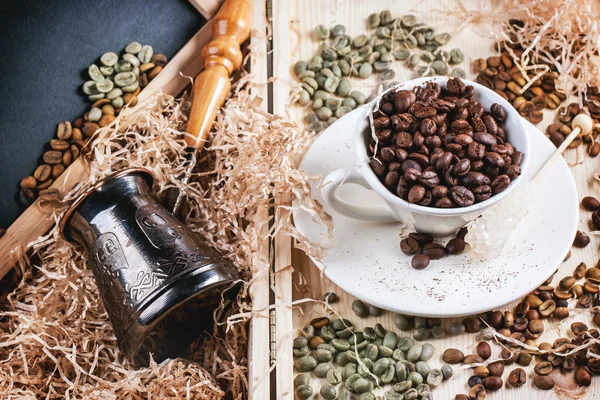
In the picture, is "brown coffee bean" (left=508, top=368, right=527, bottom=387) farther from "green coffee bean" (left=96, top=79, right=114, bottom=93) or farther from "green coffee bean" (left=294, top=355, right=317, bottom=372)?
"green coffee bean" (left=96, top=79, right=114, bottom=93)

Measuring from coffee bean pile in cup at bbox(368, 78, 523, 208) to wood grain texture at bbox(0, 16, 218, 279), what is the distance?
581mm

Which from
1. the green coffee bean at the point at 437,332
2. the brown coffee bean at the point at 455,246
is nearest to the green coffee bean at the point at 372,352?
the green coffee bean at the point at 437,332

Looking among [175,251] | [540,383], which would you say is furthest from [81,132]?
[540,383]

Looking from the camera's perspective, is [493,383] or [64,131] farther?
[64,131]

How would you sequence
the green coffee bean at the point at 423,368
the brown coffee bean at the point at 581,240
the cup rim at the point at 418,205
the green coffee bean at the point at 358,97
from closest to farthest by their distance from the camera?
1. the cup rim at the point at 418,205
2. the green coffee bean at the point at 423,368
3. the brown coffee bean at the point at 581,240
4. the green coffee bean at the point at 358,97

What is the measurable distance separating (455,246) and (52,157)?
93cm

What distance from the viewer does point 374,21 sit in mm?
1834

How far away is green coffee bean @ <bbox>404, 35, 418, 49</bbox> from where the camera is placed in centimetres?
179

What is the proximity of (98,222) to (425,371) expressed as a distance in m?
0.68

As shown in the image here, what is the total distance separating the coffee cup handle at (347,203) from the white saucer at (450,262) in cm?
4

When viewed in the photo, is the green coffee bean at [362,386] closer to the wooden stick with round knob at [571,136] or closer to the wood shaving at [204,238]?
the wood shaving at [204,238]

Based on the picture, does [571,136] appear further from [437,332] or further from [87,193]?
[87,193]

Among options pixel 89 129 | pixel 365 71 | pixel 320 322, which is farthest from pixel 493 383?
pixel 89 129

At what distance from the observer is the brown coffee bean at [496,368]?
52.7 inches
